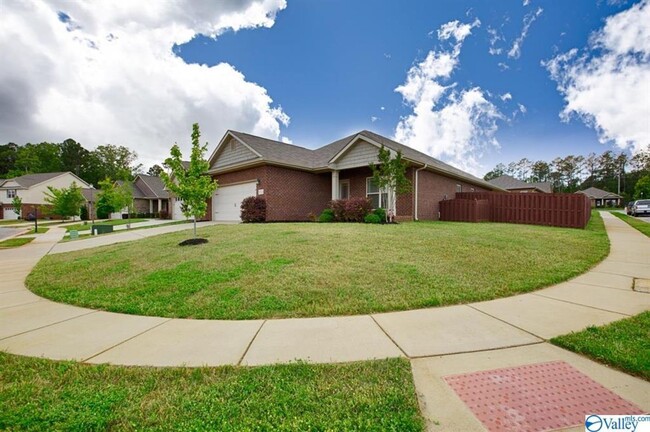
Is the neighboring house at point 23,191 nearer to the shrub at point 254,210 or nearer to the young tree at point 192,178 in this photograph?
the shrub at point 254,210

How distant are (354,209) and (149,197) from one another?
32997mm

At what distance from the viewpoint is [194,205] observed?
8695 millimetres

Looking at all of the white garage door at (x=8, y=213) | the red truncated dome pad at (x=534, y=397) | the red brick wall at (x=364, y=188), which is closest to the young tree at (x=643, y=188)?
the red brick wall at (x=364, y=188)

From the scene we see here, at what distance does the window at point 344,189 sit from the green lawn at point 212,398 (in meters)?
14.3

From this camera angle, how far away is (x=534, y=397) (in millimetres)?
1921

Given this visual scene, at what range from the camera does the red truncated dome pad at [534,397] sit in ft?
5.60

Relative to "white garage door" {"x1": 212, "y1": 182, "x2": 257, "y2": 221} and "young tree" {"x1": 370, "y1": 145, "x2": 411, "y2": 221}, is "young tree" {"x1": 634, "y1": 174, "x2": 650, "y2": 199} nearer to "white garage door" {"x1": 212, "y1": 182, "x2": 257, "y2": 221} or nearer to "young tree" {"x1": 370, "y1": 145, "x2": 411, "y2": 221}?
"young tree" {"x1": 370, "y1": 145, "x2": 411, "y2": 221}

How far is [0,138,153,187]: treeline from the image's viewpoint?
56250mm

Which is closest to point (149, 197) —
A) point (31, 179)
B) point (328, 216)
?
point (31, 179)

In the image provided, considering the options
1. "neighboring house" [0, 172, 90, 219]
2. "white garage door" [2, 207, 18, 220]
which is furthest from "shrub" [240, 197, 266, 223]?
"white garage door" [2, 207, 18, 220]

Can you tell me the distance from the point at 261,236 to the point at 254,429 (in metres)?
7.27

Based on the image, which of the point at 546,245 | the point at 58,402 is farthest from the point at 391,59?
the point at 58,402

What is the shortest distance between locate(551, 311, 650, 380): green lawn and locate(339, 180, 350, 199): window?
1367 cm

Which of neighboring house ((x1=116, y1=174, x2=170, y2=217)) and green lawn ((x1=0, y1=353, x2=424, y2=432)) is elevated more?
neighboring house ((x1=116, y1=174, x2=170, y2=217))
